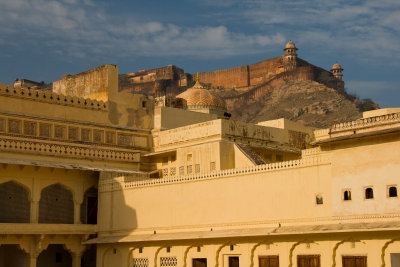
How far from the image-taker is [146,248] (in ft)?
86.3

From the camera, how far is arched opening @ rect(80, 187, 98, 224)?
29375 mm

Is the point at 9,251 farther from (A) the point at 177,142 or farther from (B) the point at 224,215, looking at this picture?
(B) the point at 224,215

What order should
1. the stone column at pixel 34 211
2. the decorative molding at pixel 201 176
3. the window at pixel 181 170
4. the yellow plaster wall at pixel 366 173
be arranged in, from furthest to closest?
the window at pixel 181 170
the stone column at pixel 34 211
the decorative molding at pixel 201 176
the yellow plaster wall at pixel 366 173

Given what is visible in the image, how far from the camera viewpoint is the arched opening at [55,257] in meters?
30.2

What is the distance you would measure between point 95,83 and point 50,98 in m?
3.17

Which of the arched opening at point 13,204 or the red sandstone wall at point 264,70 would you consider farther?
the red sandstone wall at point 264,70

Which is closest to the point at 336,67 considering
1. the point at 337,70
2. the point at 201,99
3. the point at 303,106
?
the point at 337,70

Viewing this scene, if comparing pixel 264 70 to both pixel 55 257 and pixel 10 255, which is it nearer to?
pixel 55 257

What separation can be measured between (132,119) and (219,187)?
9028mm

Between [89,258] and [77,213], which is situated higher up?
[77,213]

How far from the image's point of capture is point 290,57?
90.8 metres

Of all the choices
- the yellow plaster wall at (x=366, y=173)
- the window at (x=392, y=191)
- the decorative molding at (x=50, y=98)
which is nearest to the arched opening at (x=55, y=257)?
the decorative molding at (x=50, y=98)

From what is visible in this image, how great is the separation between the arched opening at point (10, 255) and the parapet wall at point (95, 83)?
26.0 feet

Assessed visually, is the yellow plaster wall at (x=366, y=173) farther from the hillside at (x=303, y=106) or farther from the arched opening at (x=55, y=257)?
the hillside at (x=303, y=106)
